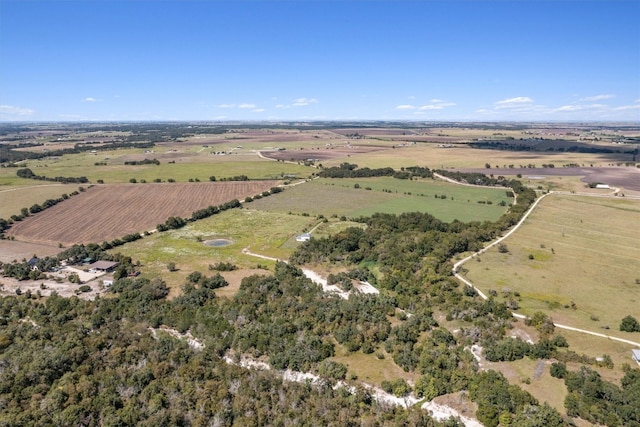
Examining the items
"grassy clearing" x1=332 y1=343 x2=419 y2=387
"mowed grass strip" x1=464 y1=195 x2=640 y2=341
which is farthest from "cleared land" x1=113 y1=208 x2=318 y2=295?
"mowed grass strip" x1=464 y1=195 x2=640 y2=341

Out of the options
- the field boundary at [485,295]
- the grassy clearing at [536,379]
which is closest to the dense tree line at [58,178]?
the field boundary at [485,295]

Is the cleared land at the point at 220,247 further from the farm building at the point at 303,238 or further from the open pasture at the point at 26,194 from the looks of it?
the open pasture at the point at 26,194

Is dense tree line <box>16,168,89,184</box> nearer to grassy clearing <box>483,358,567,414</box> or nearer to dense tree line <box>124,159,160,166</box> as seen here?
dense tree line <box>124,159,160,166</box>

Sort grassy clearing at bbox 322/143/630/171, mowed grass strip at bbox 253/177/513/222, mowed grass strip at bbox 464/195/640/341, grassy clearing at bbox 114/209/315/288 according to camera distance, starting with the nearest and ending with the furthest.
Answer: mowed grass strip at bbox 464/195/640/341, grassy clearing at bbox 114/209/315/288, mowed grass strip at bbox 253/177/513/222, grassy clearing at bbox 322/143/630/171

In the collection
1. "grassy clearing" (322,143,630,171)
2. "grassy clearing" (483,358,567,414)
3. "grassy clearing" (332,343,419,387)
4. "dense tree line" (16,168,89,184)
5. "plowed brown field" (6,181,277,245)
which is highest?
"grassy clearing" (322,143,630,171)

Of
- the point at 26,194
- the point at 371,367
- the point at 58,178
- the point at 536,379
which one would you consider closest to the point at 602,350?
the point at 536,379

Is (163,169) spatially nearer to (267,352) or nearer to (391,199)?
(391,199)

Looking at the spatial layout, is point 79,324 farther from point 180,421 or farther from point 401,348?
point 401,348
